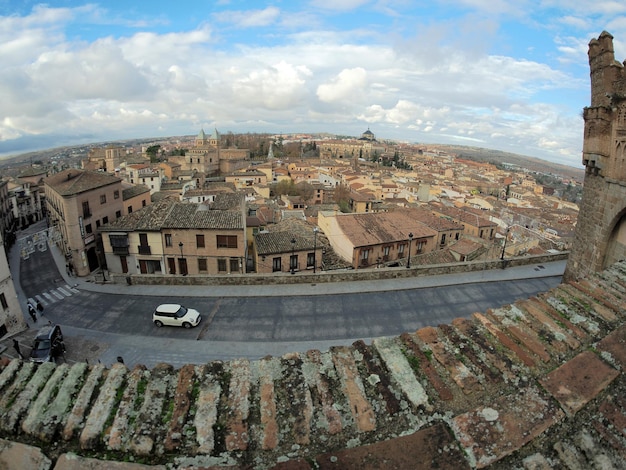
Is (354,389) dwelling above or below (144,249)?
above

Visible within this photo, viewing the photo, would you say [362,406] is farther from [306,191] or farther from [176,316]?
[306,191]

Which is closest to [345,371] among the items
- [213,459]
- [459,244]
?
[213,459]

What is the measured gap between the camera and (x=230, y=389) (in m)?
3.26

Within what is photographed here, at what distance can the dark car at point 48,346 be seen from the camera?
527 inches

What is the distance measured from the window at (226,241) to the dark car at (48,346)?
10117 mm

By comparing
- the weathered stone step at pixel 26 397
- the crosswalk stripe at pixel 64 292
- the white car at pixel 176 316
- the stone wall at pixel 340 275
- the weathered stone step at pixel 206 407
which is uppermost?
→ the weathered stone step at pixel 206 407

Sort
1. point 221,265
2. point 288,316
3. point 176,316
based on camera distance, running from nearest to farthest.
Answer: point 288,316 → point 176,316 → point 221,265

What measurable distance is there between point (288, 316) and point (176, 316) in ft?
14.0

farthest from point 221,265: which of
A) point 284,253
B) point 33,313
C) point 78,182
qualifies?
point 78,182

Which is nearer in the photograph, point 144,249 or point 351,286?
point 351,286

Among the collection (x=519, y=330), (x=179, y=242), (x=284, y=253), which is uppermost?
(x=519, y=330)

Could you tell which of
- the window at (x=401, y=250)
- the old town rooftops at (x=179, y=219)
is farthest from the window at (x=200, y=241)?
the window at (x=401, y=250)

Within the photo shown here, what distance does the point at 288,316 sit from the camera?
13570mm

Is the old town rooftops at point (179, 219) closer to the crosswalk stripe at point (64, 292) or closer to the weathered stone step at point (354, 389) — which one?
the crosswalk stripe at point (64, 292)
